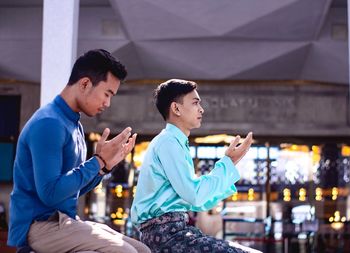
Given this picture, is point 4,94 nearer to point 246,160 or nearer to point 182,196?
Result: point 246,160

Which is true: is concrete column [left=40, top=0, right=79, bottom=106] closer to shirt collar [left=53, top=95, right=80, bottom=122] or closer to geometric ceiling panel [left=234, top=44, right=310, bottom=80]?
geometric ceiling panel [left=234, top=44, right=310, bottom=80]

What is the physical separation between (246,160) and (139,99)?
7.64 feet

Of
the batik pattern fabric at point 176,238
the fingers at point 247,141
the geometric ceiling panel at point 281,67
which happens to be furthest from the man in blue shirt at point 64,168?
the geometric ceiling panel at point 281,67

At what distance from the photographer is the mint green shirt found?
2393 mm

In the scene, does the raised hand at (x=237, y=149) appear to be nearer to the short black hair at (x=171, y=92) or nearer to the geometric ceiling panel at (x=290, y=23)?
the short black hair at (x=171, y=92)

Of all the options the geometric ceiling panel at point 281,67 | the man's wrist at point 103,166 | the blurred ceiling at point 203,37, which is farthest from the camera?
the geometric ceiling panel at point 281,67

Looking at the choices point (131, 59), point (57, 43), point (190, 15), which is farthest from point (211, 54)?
point (57, 43)

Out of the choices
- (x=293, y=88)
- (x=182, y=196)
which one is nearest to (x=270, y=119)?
(x=293, y=88)

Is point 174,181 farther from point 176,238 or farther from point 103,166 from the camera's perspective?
point 103,166

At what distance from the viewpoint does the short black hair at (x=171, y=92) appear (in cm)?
266

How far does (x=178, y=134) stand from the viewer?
8.52ft

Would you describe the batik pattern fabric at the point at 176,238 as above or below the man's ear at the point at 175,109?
below

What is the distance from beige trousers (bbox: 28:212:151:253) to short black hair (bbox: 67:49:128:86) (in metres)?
0.49

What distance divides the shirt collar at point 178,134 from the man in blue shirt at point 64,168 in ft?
1.36
